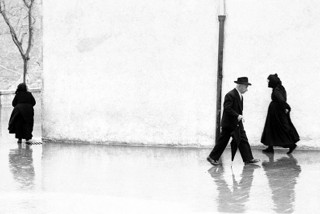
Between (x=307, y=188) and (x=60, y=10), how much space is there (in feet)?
28.2

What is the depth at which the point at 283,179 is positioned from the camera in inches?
453

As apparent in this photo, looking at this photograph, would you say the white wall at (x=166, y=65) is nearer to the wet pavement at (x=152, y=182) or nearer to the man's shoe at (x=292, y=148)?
the man's shoe at (x=292, y=148)

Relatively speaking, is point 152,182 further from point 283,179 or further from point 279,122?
point 279,122

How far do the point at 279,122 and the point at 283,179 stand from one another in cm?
350

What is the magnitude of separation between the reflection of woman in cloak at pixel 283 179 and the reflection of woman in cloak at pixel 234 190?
0.33m

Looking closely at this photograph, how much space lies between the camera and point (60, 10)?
17203 millimetres

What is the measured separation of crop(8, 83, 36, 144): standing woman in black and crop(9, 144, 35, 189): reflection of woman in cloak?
0.84 meters

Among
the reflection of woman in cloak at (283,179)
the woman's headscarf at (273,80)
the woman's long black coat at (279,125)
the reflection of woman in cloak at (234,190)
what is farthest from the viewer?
the woman's long black coat at (279,125)

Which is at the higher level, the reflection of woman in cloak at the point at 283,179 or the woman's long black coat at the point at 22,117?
the woman's long black coat at the point at 22,117

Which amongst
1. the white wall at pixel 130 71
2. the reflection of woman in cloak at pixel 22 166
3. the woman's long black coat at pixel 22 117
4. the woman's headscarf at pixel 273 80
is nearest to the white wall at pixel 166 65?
the white wall at pixel 130 71

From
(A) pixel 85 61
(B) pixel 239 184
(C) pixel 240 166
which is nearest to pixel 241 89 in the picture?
(C) pixel 240 166

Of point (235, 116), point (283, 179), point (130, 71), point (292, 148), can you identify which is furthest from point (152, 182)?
point (130, 71)

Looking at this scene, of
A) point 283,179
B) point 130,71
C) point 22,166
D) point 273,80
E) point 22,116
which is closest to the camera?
point 283,179

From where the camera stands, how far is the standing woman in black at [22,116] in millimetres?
17938
